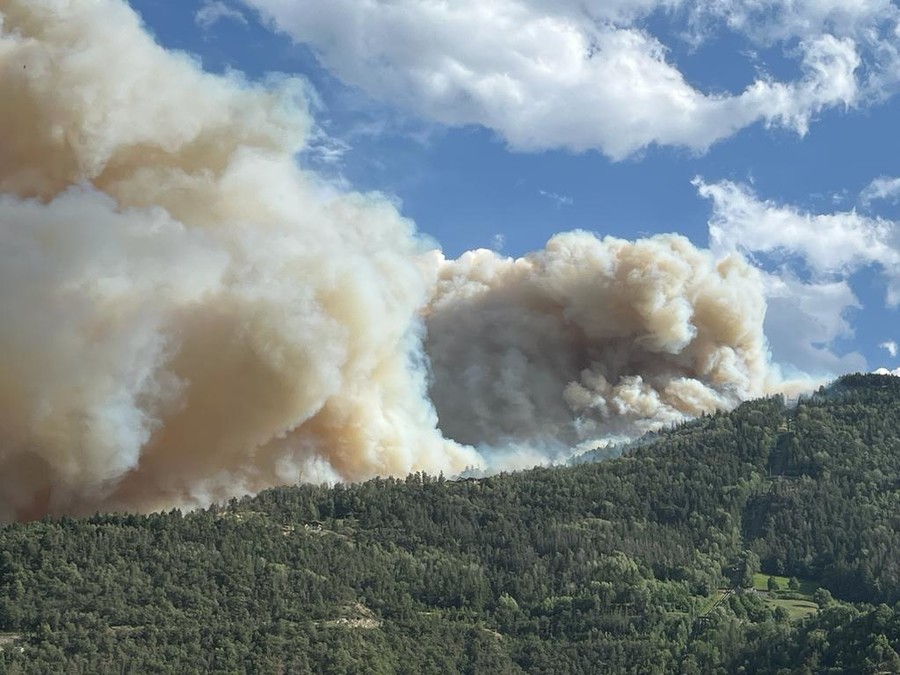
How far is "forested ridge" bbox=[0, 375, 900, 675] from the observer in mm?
92125

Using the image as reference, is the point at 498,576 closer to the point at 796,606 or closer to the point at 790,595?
the point at 796,606

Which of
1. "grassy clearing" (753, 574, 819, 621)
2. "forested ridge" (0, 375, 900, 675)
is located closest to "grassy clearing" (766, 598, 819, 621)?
"grassy clearing" (753, 574, 819, 621)

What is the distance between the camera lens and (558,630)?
105062 millimetres

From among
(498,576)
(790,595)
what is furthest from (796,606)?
(498,576)

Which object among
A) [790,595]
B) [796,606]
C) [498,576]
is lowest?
[796,606]

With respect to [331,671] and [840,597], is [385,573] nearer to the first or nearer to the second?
[331,671]

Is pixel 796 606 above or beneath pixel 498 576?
beneath

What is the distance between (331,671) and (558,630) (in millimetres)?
20842

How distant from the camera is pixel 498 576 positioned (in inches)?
4437

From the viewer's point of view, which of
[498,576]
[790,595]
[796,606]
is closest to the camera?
[498,576]

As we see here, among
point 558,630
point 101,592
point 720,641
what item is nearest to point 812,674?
point 720,641

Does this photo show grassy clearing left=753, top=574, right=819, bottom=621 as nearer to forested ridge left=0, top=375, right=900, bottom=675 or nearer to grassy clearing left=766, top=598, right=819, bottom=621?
grassy clearing left=766, top=598, right=819, bottom=621

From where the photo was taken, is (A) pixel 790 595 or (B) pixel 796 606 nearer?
(B) pixel 796 606

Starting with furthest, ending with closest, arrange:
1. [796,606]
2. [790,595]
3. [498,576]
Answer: [790,595] < [796,606] < [498,576]
